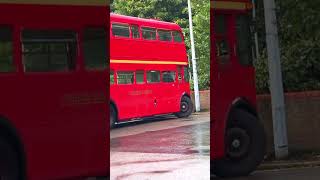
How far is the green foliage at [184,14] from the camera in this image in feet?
20.2

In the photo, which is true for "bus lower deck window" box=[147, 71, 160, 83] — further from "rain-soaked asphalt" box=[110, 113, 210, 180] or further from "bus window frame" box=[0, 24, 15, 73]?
"bus window frame" box=[0, 24, 15, 73]

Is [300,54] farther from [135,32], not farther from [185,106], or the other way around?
[135,32]

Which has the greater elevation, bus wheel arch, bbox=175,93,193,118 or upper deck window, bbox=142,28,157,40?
upper deck window, bbox=142,28,157,40

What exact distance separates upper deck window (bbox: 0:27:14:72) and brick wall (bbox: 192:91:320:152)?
7372 millimetres

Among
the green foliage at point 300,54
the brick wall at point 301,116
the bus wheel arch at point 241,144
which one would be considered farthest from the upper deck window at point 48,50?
the green foliage at point 300,54

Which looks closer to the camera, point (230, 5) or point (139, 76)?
point (139, 76)

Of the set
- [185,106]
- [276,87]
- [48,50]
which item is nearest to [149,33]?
[185,106]

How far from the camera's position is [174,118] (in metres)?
6.53

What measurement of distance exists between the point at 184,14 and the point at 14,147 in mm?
2393

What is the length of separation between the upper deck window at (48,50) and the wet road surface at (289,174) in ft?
13.7

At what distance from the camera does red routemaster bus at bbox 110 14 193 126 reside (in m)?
6.02

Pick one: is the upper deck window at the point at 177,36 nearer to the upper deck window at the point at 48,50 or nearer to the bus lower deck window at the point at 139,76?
the bus lower deck window at the point at 139,76

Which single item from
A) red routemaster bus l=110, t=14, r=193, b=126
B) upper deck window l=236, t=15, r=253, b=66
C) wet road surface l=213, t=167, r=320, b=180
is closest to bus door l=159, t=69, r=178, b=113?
red routemaster bus l=110, t=14, r=193, b=126

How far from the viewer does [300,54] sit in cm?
1293
